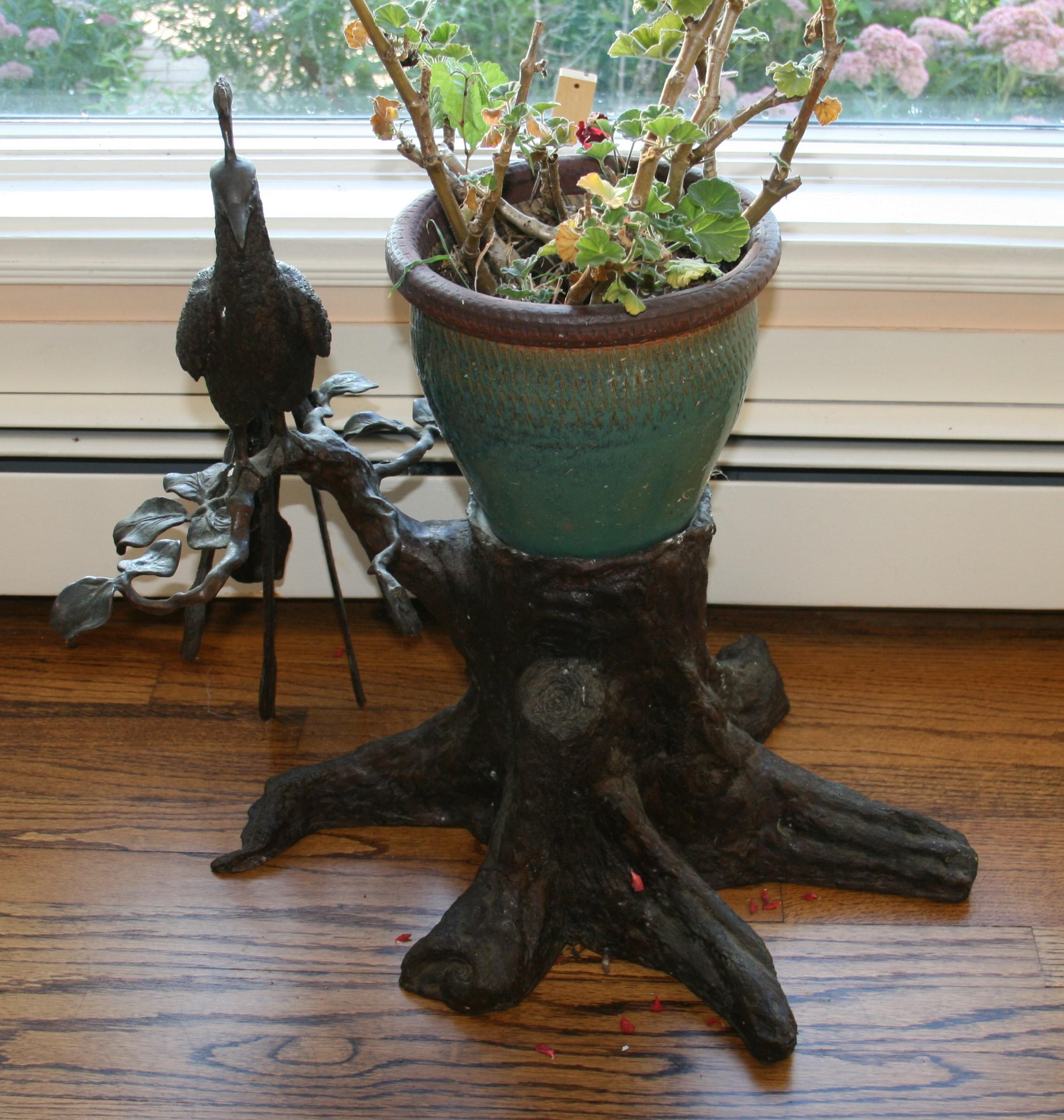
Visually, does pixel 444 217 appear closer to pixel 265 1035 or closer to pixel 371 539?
pixel 371 539

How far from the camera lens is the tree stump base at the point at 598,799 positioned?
3.33ft

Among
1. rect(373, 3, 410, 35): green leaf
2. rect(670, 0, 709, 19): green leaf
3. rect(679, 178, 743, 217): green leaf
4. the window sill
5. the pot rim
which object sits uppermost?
rect(670, 0, 709, 19): green leaf

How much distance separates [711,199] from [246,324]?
0.36 meters

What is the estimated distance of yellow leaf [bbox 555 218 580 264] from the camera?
0.79 m

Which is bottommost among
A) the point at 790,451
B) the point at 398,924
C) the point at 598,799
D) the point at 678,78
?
the point at 398,924

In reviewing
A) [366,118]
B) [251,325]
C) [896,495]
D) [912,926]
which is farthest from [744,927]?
[366,118]

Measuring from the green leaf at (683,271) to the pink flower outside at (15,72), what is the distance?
1.00 m

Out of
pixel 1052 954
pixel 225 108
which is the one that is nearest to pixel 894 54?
pixel 225 108

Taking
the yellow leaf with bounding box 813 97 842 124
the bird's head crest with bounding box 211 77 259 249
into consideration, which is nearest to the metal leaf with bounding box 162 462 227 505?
the bird's head crest with bounding box 211 77 259 249

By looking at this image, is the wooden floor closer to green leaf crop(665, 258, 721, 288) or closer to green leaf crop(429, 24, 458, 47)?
green leaf crop(665, 258, 721, 288)

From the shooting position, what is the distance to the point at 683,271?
810mm

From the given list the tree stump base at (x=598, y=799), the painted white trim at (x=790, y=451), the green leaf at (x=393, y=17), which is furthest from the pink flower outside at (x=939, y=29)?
the green leaf at (x=393, y=17)

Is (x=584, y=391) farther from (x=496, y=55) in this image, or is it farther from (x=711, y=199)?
(x=496, y=55)

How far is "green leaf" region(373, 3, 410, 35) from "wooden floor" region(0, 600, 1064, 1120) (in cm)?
77
